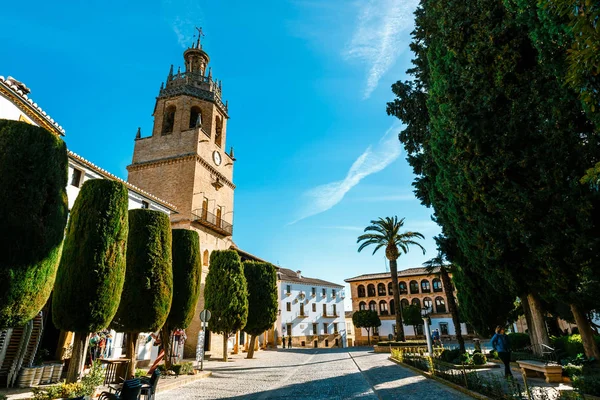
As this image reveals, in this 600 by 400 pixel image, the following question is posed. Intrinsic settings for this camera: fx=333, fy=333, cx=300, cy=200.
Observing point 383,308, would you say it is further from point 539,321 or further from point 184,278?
point 184,278

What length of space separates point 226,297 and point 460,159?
674 inches

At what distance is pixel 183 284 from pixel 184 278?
0.27 metres

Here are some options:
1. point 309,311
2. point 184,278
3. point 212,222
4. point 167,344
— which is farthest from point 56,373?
point 309,311

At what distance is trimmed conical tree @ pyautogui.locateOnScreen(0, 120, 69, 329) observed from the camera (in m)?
6.76

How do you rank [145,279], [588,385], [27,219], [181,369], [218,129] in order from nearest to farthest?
[588,385], [27,219], [145,279], [181,369], [218,129]

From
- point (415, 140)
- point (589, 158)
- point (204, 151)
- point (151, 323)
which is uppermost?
point (204, 151)

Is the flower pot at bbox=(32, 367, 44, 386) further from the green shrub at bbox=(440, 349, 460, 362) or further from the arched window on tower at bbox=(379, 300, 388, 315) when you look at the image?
the arched window on tower at bbox=(379, 300, 388, 315)

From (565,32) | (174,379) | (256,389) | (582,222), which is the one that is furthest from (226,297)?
(565,32)

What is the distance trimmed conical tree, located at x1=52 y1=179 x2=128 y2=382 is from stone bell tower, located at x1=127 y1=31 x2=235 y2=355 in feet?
46.7

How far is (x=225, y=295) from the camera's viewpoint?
21.9m

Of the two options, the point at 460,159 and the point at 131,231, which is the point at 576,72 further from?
the point at 131,231

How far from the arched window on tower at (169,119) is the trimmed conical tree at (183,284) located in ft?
53.2

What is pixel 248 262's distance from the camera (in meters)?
27.5

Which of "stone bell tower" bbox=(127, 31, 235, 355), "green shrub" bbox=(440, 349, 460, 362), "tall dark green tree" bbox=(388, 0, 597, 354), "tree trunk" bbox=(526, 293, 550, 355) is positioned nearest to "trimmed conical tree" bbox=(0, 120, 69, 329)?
"tall dark green tree" bbox=(388, 0, 597, 354)
